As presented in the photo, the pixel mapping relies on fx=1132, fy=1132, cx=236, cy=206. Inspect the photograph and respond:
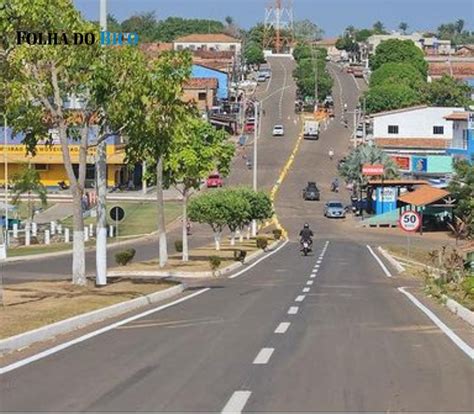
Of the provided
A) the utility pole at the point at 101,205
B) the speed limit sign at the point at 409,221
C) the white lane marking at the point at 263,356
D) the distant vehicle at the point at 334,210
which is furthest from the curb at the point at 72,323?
the distant vehicle at the point at 334,210

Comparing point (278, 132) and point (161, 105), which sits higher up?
point (278, 132)

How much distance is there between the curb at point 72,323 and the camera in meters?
15.2

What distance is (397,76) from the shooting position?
523 feet

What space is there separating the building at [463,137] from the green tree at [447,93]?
4226cm

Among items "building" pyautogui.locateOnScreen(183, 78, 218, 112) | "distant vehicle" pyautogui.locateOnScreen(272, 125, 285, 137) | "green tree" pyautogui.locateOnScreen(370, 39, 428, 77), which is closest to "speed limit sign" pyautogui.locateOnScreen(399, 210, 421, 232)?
"distant vehicle" pyautogui.locateOnScreen(272, 125, 285, 137)

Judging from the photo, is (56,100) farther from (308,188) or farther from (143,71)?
(308,188)

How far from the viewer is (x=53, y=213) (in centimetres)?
7950

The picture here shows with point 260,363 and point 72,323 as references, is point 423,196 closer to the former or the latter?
point 72,323

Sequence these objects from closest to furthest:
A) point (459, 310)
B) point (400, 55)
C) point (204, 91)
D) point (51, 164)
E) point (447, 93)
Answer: point (459, 310), point (51, 164), point (204, 91), point (447, 93), point (400, 55)

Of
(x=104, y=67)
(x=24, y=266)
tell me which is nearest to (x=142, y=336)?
(x=104, y=67)

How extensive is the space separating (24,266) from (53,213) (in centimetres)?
3626

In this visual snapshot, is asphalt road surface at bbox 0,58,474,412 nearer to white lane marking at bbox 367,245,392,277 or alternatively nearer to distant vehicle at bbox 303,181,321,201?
white lane marking at bbox 367,245,392,277

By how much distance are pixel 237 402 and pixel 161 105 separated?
1514cm

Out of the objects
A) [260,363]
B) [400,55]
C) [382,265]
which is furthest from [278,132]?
[260,363]
